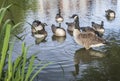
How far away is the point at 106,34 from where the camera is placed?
49.3ft

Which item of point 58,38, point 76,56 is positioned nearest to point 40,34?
point 58,38

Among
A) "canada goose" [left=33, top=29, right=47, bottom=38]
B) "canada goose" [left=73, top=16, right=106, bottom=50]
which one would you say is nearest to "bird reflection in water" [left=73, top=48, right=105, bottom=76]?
"canada goose" [left=73, top=16, right=106, bottom=50]

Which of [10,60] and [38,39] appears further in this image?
[38,39]

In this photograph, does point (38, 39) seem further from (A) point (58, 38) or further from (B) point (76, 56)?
(B) point (76, 56)

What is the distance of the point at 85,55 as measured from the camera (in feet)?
38.5

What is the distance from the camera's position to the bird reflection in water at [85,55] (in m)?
10.9

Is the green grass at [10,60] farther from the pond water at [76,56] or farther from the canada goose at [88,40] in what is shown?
the canada goose at [88,40]

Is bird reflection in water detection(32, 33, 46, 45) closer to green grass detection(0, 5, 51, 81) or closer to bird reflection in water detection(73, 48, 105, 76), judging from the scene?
bird reflection in water detection(73, 48, 105, 76)

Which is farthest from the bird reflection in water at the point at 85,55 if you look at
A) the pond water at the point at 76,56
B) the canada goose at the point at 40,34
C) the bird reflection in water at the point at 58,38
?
the canada goose at the point at 40,34

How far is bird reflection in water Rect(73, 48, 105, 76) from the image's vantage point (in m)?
10.9

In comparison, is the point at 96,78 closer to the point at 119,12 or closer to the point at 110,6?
the point at 119,12

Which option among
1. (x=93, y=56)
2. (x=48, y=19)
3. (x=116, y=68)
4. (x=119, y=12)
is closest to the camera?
(x=116, y=68)

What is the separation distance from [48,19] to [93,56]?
809cm

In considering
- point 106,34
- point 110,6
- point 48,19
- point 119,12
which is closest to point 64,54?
point 106,34
